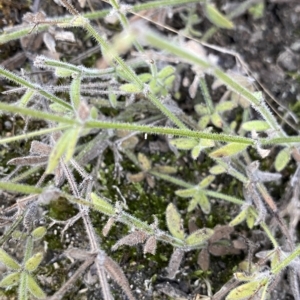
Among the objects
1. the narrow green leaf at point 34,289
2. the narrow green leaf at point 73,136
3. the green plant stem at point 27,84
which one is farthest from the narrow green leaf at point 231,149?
the narrow green leaf at point 34,289

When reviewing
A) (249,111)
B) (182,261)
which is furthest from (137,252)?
(249,111)

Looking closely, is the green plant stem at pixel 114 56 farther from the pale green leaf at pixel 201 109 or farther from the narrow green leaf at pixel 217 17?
the narrow green leaf at pixel 217 17

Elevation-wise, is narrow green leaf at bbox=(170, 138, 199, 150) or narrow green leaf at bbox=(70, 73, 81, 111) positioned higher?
narrow green leaf at bbox=(70, 73, 81, 111)

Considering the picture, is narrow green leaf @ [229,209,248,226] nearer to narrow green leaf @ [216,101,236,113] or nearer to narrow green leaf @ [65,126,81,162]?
narrow green leaf @ [216,101,236,113]

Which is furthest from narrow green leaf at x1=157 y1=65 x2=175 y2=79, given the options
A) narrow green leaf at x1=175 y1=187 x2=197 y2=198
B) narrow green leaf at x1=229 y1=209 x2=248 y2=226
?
narrow green leaf at x1=229 y1=209 x2=248 y2=226

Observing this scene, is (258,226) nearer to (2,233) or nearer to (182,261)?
(182,261)

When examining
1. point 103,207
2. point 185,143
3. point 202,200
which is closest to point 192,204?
point 202,200

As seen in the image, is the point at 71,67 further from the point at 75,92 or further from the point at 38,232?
the point at 38,232
